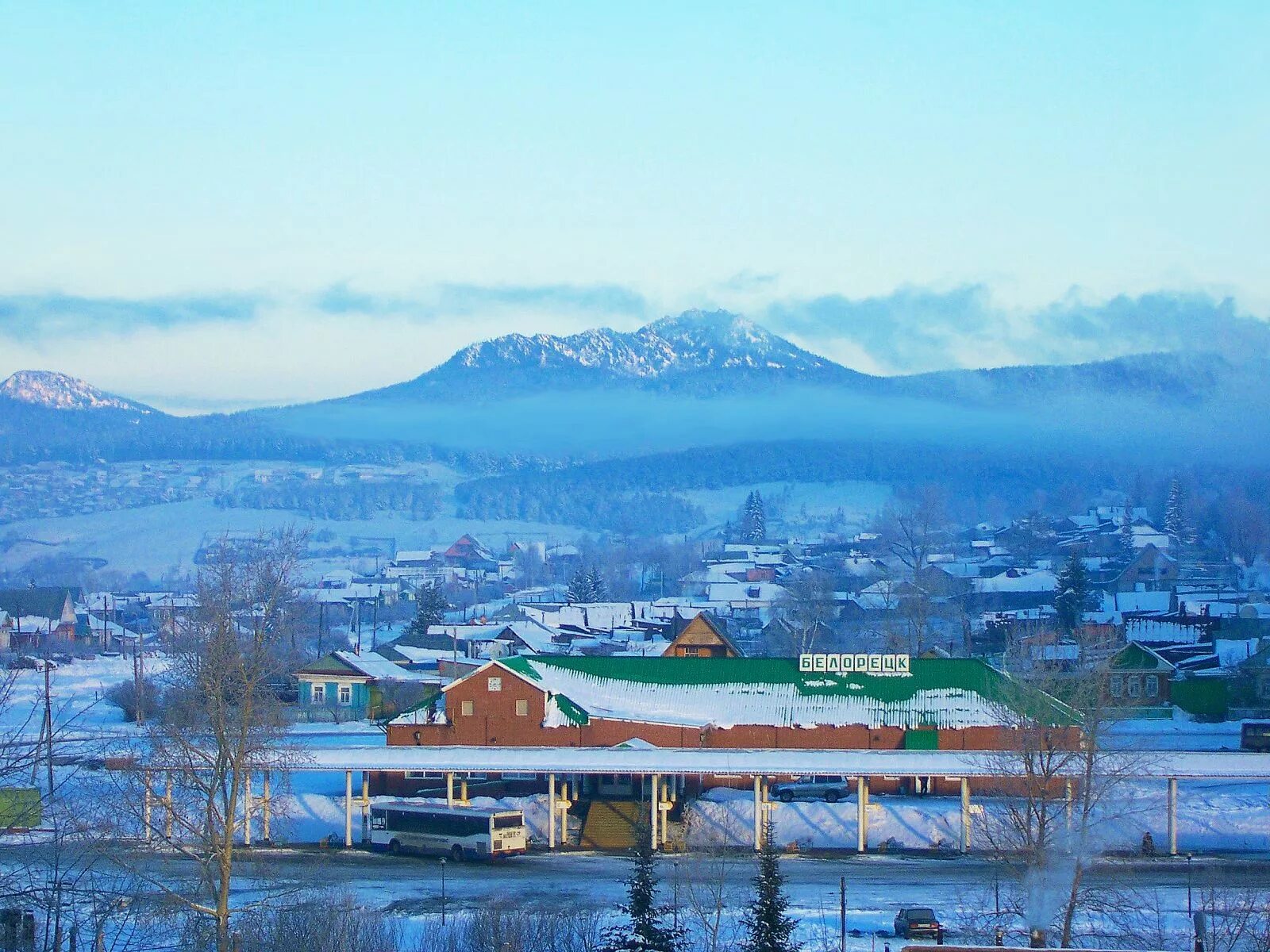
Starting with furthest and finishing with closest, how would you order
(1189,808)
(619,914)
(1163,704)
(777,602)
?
(777,602), (1163,704), (1189,808), (619,914)

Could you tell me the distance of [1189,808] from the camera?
43.9 metres

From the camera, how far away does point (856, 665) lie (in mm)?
49562

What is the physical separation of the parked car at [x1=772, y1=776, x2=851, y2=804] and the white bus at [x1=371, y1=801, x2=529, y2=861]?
8669 millimetres

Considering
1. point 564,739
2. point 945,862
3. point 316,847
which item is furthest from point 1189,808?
point 316,847

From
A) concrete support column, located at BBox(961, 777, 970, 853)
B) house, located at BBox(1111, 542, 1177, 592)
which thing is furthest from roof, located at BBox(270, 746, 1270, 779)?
house, located at BBox(1111, 542, 1177, 592)

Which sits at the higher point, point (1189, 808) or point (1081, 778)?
point (1081, 778)

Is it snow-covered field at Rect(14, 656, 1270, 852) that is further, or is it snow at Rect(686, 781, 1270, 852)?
snow-covered field at Rect(14, 656, 1270, 852)

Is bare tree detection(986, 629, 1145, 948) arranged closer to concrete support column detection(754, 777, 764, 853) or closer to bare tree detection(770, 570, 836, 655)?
concrete support column detection(754, 777, 764, 853)

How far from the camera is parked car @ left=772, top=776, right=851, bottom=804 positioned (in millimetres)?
44688

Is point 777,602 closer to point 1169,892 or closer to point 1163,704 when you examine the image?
point 1163,704

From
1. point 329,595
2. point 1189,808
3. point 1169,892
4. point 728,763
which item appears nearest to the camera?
point 1169,892

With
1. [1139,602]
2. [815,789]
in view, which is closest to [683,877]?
[815,789]

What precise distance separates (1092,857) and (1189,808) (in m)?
13.2

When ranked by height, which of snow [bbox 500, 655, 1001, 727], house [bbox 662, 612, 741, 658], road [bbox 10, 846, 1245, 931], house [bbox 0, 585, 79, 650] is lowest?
house [bbox 0, 585, 79, 650]
